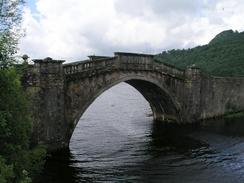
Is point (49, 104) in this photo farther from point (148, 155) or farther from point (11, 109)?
point (11, 109)

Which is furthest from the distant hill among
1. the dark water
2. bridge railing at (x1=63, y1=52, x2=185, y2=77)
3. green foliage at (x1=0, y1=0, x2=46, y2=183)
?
green foliage at (x1=0, y1=0, x2=46, y2=183)

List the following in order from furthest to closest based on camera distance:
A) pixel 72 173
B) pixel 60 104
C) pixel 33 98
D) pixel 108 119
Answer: pixel 108 119
pixel 60 104
pixel 33 98
pixel 72 173

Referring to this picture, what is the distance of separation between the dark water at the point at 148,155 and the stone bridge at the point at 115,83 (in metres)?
2.14

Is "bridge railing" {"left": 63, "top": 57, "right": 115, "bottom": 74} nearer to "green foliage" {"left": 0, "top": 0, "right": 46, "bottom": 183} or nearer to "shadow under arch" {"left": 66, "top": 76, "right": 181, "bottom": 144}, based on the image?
"shadow under arch" {"left": 66, "top": 76, "right": 181, "bottom": 144}

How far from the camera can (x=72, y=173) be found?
23.2 metres

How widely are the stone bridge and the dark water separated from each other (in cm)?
214

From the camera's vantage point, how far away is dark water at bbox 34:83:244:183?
74.3 ft

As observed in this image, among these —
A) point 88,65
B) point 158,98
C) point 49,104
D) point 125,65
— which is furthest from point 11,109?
point 158,98

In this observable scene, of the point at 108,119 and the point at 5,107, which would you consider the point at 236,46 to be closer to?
the point at 108,119

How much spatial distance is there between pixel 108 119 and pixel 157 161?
1737 cm

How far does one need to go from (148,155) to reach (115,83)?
23.1 feet

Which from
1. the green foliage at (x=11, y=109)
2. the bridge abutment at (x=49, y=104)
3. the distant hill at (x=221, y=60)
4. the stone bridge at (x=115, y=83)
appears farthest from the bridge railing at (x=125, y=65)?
the distant hill at (x=221, y=60)

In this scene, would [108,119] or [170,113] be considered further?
[108,119]

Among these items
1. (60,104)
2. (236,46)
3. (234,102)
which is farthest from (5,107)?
(236,46)
